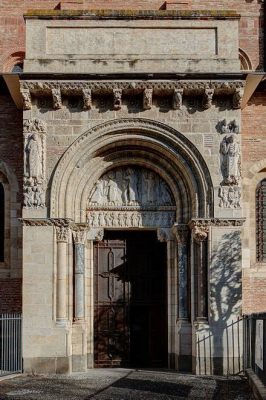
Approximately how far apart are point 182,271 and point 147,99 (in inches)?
171

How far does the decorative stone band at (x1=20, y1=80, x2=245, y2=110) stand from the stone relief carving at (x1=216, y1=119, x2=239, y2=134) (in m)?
0.60

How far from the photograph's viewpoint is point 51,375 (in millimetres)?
18844

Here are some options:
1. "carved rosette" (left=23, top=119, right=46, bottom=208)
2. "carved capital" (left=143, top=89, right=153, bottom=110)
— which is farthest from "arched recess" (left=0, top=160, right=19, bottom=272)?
"carved capital" (left=143, top=89, right=153, bottom=110)

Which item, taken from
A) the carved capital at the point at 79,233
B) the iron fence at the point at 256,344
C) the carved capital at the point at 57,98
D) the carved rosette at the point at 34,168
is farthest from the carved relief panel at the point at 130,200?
the iron fence at the point at 256,344

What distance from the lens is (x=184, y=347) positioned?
19734mm

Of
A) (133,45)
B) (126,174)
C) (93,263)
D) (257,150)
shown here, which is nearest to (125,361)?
(93,263)

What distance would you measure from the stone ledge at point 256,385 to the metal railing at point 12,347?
5.44m

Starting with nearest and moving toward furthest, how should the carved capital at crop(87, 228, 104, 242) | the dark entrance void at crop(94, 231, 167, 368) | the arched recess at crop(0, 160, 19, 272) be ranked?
the carved capital at crop(87, 228, 104, 242) → the dark entrance void at crop(94, 231, 167, 368) → the arched recess at crop(0, 160, 19, 272)

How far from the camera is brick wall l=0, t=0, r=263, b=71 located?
2300 centimetres

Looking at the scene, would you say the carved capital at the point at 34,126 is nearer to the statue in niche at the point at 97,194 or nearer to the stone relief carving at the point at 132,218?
the statue in niche at the point at 97,194

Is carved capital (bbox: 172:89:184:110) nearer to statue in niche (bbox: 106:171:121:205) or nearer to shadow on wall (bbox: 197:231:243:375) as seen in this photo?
statue in niche (bbox: 106:171:121:205)

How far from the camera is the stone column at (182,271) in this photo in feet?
65.4

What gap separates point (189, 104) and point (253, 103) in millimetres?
2705

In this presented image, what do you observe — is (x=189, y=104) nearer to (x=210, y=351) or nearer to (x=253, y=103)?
(x=253, y=103)
